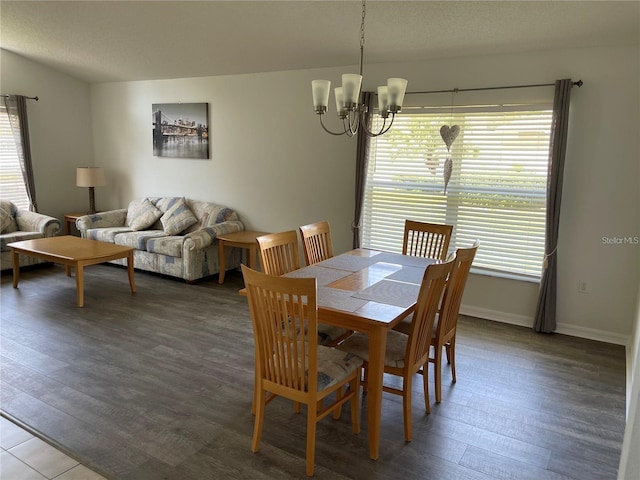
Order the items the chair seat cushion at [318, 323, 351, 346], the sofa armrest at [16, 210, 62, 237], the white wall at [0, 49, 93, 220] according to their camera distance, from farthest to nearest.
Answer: the white wall at [0, 49, 93, 220]
the sofa armrest at [16, 210, 62, 237]
the chair seat cushion at [318, 323, 351, 346]

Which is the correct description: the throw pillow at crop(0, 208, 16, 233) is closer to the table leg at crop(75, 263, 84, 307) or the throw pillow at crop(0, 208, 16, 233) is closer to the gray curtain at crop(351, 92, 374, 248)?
the table leg at crop(75, 263, 84, 307)

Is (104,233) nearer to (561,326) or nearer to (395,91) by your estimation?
(395,91)

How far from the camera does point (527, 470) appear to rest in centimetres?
234

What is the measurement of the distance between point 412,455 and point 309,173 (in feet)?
11.4

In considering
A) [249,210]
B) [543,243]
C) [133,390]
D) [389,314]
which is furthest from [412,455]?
[249,210]

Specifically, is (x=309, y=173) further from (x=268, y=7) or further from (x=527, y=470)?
(x=527, y=470)

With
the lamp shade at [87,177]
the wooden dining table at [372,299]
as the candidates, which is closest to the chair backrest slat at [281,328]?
the wooden dining table at [372,299]

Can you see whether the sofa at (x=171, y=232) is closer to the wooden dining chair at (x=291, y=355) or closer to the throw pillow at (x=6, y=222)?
the throw pillow at (x=6, y=222)

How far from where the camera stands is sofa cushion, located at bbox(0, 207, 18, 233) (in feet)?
19.4

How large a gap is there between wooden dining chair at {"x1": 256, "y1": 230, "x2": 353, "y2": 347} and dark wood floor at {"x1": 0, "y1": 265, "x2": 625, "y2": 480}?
0.47m

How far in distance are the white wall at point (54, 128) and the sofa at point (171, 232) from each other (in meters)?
1.11

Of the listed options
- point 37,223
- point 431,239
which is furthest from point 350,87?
point 37,223

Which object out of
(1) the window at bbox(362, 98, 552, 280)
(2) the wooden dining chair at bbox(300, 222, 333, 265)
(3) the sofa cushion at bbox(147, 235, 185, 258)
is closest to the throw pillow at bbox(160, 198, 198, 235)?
(3) the sofa cushion at bbox(147, 235, 185, 258)

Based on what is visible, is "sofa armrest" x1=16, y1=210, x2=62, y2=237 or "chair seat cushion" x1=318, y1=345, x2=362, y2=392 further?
"sofa armrest" x1=16, y1=210, x2=62, y2=237
